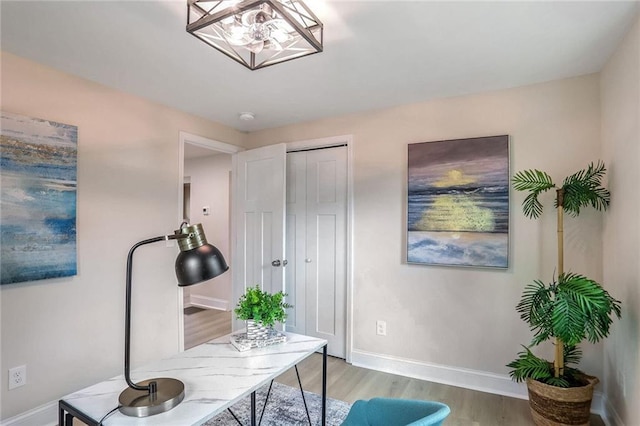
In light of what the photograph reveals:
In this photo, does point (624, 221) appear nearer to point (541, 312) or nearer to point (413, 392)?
point (541, 312)

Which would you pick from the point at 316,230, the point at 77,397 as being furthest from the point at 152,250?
the point at 77,397

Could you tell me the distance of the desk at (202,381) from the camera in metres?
1.09

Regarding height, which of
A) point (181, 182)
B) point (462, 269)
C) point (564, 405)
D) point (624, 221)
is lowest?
point (564, 405)

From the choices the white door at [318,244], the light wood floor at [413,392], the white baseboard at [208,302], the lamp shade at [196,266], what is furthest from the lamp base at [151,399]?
the white baseboard at [208,302]

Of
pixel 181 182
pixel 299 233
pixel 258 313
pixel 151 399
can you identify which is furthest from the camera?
pixel 299 233

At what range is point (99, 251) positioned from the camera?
2434 millimetres

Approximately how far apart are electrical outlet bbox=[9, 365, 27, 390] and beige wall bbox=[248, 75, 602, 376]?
2.40m

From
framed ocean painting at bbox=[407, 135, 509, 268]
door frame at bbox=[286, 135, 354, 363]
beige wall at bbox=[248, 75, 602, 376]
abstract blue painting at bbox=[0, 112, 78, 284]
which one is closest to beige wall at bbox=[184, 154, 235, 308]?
beige wall at bbox=[248, 75, 602, 376]

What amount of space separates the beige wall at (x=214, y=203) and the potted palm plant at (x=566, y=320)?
401 centimetres

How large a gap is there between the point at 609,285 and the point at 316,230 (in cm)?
228

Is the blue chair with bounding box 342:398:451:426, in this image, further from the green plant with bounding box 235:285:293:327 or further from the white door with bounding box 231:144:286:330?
the white door with bounding box 231:144:286:330

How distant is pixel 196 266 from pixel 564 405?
7.09 feet

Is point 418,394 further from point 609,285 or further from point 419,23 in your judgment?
point 419,23

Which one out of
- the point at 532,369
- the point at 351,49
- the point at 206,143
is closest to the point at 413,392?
the point at 532,369
